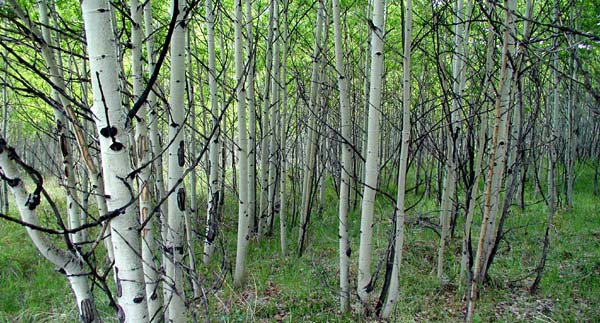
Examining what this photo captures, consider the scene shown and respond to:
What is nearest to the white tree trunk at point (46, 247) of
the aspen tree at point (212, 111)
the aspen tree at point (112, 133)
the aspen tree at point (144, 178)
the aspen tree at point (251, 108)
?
the aspen tree at point (144, 178)

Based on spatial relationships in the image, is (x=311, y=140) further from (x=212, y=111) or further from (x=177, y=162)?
(x=177, y=162)

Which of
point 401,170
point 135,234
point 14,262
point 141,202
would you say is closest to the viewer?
point 135,234

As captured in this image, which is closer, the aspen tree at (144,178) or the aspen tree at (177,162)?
the aspen tree at (144,178)

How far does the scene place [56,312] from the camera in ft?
14.6

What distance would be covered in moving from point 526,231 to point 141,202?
5.98m

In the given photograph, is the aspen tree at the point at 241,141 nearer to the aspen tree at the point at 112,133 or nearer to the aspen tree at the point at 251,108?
the aspen tree at the point at 251,108

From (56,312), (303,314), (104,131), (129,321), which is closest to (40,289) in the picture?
(56,312)

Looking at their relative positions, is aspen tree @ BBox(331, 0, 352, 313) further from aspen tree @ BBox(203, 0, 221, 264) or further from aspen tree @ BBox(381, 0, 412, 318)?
aspen tree @ BBox(203, 0, 221, 264)

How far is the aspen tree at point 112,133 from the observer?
4.23 ft

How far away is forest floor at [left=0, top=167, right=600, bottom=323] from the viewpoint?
13.0ft

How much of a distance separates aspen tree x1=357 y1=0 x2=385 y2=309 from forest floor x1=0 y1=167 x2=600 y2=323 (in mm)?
214

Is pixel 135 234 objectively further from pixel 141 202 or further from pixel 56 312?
pixel 56 312

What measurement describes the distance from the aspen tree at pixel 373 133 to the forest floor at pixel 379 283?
0.21 m

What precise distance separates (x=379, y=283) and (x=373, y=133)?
87.0 inches
